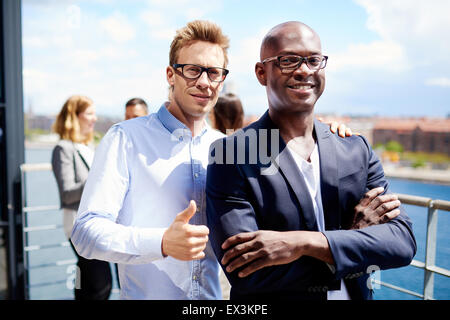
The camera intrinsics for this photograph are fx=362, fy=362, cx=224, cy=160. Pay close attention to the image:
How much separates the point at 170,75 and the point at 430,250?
154 centimetres

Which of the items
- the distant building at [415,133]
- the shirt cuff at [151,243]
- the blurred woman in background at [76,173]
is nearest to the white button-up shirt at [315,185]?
the shirt cuff at [151,243]

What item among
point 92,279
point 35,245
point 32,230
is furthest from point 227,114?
point 35,245

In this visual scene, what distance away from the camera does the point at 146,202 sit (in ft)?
4.03

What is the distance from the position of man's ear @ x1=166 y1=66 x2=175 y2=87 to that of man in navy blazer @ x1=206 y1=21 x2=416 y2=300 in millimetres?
312

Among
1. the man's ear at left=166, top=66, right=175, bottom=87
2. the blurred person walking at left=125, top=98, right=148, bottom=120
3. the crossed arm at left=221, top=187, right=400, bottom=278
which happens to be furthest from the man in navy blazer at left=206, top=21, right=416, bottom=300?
the blurred person walking at left=125, top=98, right=148, bottom=120

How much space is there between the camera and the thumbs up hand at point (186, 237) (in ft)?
3.19

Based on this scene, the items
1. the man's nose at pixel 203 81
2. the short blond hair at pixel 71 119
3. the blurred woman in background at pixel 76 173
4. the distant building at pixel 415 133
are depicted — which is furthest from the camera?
A: the distant building at pixel 415 133

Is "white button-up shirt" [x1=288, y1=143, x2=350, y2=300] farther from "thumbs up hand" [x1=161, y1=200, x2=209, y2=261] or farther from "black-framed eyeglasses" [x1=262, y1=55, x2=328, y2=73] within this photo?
"thumbs up hand" [x1=161, y1=200, x2=209, y2=261]

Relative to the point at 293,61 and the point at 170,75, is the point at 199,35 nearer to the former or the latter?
the point at 170,75

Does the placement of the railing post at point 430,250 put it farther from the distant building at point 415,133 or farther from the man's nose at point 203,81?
the distant building at point 415,133

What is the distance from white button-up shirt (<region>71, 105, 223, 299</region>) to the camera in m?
1.08

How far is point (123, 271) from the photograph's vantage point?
1352mm

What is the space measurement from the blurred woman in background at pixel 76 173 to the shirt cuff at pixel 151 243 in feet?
4.53

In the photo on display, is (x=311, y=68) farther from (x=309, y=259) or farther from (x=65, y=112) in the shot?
(x=65, y=112)
